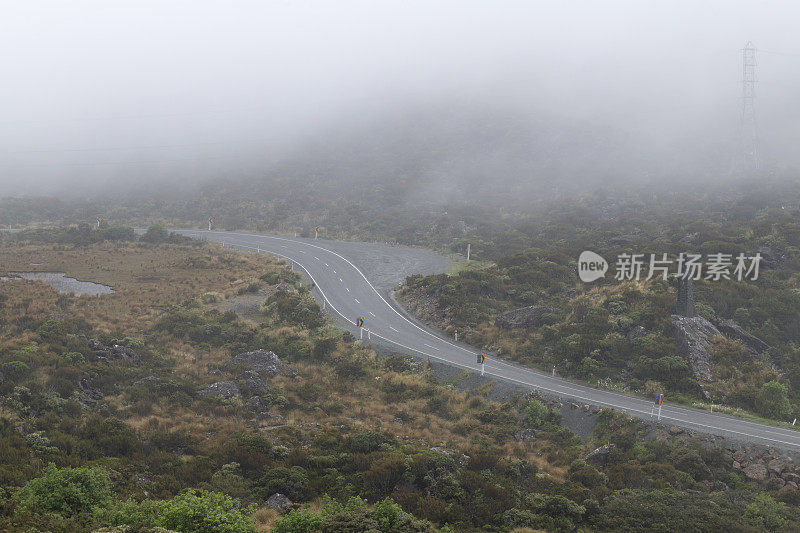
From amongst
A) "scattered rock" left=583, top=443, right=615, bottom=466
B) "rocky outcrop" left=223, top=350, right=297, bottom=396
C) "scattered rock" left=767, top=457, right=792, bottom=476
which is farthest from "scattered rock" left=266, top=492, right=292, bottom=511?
"scattered rock" left=767, top=457, right=792, bottom=476

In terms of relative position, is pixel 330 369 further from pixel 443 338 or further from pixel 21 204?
pixel 21 204

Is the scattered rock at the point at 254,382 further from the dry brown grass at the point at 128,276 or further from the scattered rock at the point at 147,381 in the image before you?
the dry brown grass at the point at 128,276

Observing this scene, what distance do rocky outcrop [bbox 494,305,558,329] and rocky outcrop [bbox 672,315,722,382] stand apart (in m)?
7.66

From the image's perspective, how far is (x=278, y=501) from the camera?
47.9 feet

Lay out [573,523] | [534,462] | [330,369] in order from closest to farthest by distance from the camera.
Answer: [573,523]
[534,462]
[330,369]

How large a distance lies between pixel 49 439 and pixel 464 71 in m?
133

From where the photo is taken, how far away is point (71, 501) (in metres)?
11.6

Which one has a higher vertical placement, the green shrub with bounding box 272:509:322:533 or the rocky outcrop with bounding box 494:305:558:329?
the rocky outcrop with bounding box 494:305:558:329

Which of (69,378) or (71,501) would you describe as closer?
(71,501)

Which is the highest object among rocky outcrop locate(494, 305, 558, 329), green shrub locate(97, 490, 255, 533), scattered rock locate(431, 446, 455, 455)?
rocky outcrop locate(494, 305, 558, 329)

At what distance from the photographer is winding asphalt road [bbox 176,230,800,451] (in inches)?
839

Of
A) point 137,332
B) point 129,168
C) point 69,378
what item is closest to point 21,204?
point 129,168

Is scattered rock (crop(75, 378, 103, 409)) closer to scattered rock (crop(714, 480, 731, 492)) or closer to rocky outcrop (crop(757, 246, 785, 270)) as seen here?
scattered rock (crop(714, 480, 731, 492))

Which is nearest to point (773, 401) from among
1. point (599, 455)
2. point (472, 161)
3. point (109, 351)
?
point (599, 455)
